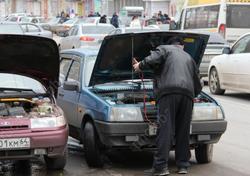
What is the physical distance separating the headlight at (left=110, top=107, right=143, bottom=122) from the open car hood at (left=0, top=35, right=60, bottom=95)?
3.72 ft

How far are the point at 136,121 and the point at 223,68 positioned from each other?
8005 millimetres

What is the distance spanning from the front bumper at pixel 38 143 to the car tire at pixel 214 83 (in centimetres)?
894

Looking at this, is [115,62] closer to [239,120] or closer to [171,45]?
[171,45]

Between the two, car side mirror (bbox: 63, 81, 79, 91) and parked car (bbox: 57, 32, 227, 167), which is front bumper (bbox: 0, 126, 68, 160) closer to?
parked car (bbox: 57, 32, 227, 167)

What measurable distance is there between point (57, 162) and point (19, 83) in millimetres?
1160

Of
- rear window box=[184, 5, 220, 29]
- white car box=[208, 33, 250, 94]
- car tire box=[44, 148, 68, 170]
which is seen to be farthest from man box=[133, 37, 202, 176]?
rear window box=[184, 5, 220, 29]


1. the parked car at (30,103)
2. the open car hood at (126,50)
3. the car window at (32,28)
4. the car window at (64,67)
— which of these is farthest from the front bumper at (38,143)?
the car window at (32,28)

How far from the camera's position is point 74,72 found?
8742 millimetres

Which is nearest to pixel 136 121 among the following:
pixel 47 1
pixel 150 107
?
pixel 150 107

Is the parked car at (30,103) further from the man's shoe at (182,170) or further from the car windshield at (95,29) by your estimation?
the car windshield at (95,29)

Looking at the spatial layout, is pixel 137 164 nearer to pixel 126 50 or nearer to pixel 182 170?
pixel 182 170

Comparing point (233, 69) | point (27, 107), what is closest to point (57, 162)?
point (27, 107)

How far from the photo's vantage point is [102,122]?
23.7 ft

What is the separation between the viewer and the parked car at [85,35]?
1003 inches
